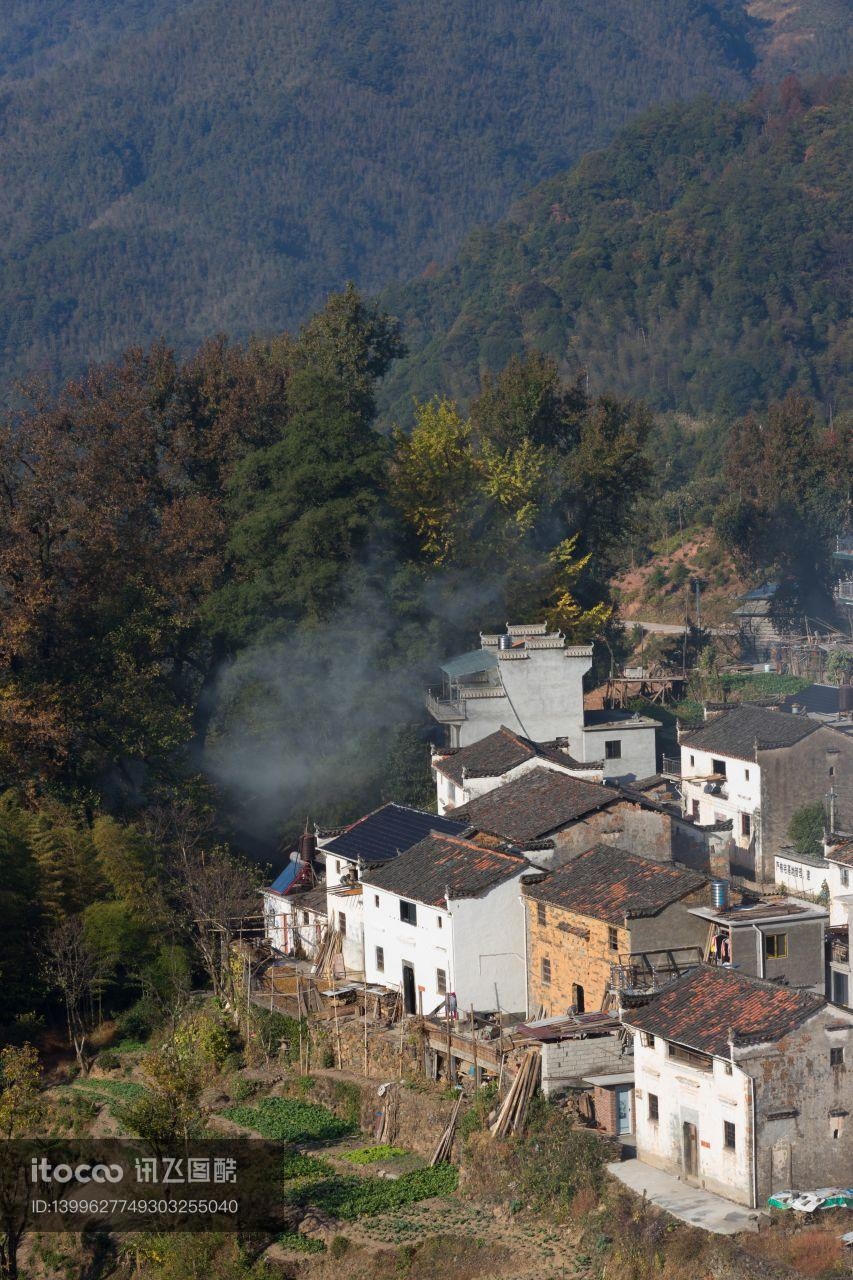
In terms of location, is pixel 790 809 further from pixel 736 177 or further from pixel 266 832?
pixel 736 177

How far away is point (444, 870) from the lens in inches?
1519

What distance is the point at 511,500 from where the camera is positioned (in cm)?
5897

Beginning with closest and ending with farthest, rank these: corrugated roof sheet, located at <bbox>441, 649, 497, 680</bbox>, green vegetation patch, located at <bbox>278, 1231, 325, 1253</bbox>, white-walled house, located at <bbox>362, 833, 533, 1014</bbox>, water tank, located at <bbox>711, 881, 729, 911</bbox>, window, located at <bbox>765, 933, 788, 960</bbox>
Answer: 1. green vegetation patch, located at <bbox>278, 1231, 325, 1253</bbox>
2. window, located at <bbox>765, 933, 788, 960</bbox>
3. water tank, located at <bbox>711, 881, 729, 911</bbox>
4. white-walled house, located at <bbox>362, 833, 533, 1014</bbox>
5. corrugated roof sheet, located at <bbox>441, 649, 497, 680</bbox>

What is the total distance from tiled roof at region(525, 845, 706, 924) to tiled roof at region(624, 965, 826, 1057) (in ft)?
8.09

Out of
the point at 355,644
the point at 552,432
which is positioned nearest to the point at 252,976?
the point at 355,644

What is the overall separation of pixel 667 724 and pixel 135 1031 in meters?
20.8

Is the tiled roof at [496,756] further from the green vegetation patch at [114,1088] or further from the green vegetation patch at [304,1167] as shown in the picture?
the green vegetation patch at [304,1167]

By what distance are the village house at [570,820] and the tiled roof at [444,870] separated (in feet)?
3.60

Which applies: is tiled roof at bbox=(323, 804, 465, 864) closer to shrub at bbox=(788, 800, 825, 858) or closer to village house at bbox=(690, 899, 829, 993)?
village house at bbox=(690, 899, 829, 993)

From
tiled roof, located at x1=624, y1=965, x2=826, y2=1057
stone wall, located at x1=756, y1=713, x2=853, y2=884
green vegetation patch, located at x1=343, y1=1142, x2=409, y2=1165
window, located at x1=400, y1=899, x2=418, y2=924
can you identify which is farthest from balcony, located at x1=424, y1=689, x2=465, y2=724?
tiled roof, located at x1=624, y1=965, x2=826, y2=1057

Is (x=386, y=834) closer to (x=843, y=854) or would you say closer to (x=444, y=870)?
(x=444, y=870)

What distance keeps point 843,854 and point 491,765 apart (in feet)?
31.7

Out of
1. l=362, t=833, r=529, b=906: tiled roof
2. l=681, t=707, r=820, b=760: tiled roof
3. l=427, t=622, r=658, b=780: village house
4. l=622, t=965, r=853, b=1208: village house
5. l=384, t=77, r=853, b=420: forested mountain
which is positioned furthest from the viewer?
l=384, t=77, r=853, b=420: forested mountain

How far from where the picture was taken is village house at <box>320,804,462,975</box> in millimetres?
40969
